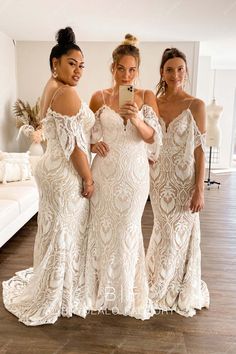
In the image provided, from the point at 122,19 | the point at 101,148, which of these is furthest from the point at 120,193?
the point at 122,19

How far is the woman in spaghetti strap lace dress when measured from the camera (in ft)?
6.09

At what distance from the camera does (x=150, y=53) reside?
5.05 metres

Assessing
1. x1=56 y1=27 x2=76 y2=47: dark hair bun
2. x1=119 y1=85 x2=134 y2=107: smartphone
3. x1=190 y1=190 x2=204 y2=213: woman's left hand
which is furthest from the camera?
x1=190 y1=190 x2=204 y2=213: woman's left hand

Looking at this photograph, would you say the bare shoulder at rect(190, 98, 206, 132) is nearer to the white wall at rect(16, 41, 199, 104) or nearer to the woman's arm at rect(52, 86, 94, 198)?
the woman's arm at rect(52, 86, 94, 198)

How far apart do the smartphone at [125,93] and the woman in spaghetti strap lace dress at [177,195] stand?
385 mm

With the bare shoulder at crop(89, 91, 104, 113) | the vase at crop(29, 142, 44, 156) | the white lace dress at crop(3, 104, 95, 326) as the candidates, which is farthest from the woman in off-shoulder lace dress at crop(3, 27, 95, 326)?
the vase at crop(29, 142, 44, 156)

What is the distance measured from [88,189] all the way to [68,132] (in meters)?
0.35

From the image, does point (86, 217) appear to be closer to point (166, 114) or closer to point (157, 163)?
point (157, 163)

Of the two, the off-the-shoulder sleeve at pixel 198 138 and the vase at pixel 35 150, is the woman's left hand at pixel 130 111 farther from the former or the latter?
the vase at pixel 35 150

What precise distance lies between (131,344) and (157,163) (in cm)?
106

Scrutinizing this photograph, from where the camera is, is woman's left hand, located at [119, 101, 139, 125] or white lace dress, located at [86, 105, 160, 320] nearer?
woman's left hand, located at [119, 101, 139, 125]

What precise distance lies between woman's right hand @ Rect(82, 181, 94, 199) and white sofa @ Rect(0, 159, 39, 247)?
45.1 inches

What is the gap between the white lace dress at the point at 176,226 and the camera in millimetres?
1879

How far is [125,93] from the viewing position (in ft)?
5.14
